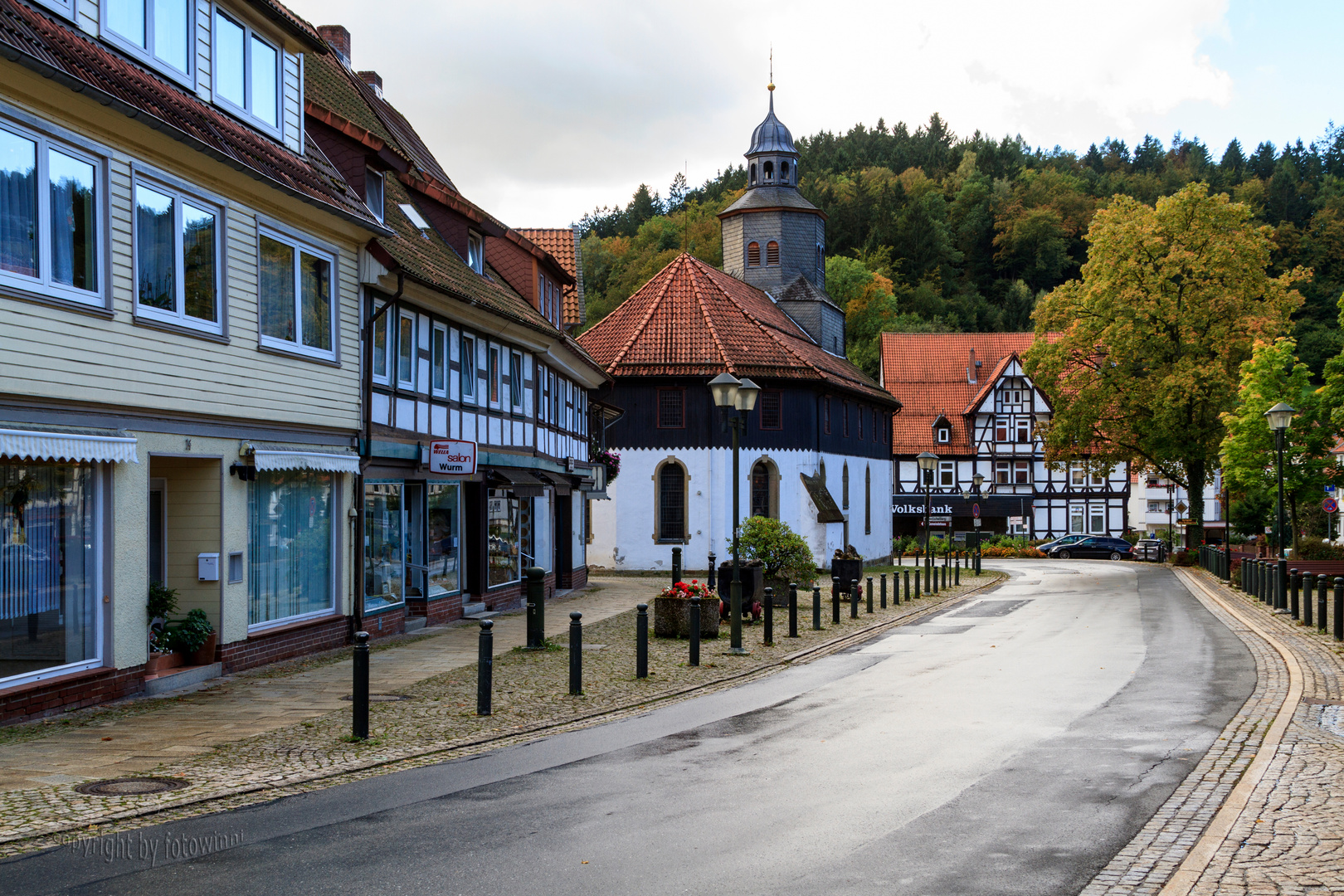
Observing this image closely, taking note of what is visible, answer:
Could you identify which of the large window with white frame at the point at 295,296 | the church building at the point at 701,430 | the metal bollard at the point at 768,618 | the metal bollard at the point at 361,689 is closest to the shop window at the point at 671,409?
the church building at the point at 701,430

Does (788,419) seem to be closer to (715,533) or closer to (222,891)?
(715,533)

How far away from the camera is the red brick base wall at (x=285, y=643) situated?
14.6 metres

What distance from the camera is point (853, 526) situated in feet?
165

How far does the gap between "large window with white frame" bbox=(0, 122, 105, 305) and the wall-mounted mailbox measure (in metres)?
3.45

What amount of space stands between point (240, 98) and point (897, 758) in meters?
11.8

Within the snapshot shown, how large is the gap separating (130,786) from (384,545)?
10.8m

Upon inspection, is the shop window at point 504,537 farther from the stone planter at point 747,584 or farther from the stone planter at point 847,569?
the stone planter at point 847,569

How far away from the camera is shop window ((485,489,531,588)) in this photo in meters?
24.5

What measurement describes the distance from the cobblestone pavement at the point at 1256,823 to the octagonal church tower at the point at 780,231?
42.3 metres

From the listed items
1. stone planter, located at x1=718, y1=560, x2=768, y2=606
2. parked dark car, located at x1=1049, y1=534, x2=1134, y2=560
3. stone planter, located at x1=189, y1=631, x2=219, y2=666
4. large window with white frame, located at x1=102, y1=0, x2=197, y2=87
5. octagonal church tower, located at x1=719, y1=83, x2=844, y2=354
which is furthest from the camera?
parked dark car, located at x1=1049, y1=534, x2=1134, y2=560

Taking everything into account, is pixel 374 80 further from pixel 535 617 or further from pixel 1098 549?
pixel 1098 549

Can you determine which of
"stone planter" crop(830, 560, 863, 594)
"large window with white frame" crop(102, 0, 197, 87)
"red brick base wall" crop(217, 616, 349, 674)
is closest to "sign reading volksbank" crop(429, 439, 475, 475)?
"red brick base wall" crop(217, 616, 349, 674)

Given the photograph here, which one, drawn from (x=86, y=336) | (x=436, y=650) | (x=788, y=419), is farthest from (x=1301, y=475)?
(x=86, y=336)

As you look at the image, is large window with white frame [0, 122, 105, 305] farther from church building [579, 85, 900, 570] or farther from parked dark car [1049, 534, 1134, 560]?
parked dark car [1049, 534, 1134, 560]
